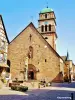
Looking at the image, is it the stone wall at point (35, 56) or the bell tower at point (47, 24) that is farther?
the bell tower at point (47, 24)

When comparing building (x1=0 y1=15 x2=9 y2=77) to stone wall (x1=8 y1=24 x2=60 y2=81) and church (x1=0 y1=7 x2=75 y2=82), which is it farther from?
stone wall (x1=8 y1=24 x2=60 y2=81)

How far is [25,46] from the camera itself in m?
40.1

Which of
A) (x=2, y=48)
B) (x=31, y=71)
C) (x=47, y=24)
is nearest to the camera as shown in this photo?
(x=2, y=48)

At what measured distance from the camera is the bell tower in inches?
2003

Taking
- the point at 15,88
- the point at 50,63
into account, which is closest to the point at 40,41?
the point at 50,63

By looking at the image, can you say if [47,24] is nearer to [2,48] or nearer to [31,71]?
[31,71]

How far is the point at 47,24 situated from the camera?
173 feet

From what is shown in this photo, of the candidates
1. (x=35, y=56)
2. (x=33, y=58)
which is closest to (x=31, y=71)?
(x=33, y=58)

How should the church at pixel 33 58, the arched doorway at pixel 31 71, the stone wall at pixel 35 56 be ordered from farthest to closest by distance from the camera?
1. the arched doorway at pixel 31 71
2. the stone wall at pixel 35 56
3. the church at pixel 33 58

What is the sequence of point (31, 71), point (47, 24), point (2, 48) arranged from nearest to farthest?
point (2, 48), point (31, 71), point (47, 24)

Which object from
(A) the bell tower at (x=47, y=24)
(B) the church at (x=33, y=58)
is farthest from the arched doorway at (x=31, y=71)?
(A) the bell tower at (x=47, y=24)

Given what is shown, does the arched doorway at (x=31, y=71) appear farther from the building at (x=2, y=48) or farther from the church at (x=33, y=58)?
the building at (x=2, y=48)

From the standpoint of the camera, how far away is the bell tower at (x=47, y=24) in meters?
50.9

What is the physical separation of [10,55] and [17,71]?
12.5 ft
